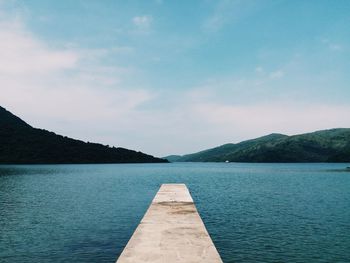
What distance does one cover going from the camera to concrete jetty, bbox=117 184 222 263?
56.7 ft

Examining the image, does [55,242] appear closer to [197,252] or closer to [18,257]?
[18,257]

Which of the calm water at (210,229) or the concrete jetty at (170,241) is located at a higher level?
the concrete jetty at (170,241)

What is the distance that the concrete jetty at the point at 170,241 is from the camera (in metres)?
17.3

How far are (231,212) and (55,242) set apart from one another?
2311cm

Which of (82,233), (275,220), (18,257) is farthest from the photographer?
(275,220)

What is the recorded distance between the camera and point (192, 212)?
109 feet

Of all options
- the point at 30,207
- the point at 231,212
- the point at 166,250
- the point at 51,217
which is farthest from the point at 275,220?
the point at 30,207

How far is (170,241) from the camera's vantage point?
20938mm

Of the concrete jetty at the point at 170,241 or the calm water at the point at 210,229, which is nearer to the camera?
the concrete jetty at the point at 170,241

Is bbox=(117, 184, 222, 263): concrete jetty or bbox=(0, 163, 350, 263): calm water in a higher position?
bbox=(117, 184, 222, 263): concrete jetty

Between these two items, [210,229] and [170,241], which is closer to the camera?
[170,241]

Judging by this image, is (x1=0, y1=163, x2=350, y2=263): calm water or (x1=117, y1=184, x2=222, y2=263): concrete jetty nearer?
(x1=117, y1=184, x2=222, y2=263): concrete jetty

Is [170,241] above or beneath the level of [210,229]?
above

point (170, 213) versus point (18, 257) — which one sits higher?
point (170, 213)
